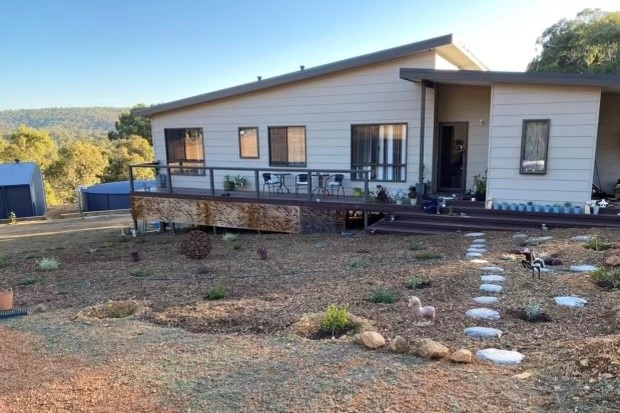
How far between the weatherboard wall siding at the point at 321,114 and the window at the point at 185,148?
0.70 feet

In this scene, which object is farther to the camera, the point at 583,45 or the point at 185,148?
the point at 583,45

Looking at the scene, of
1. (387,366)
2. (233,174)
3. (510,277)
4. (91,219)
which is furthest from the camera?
(91,219)

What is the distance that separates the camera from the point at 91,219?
22.6 metres

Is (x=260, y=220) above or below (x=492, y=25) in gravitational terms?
below

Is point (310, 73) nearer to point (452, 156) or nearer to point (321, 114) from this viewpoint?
point (321, 114)

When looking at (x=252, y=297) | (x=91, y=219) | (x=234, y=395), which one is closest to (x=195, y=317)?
(x=252, y=297)

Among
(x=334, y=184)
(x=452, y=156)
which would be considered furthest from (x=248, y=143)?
(x=452, y=156)

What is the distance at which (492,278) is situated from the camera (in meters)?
5.46

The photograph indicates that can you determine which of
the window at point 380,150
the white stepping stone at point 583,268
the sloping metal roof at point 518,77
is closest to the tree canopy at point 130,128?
the window at point 380,150

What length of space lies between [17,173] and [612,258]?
28.4 meters

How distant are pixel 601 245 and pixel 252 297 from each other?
5544mm

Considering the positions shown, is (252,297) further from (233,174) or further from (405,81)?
(233,174)

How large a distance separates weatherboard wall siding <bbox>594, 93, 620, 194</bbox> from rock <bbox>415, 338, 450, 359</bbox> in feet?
33.2

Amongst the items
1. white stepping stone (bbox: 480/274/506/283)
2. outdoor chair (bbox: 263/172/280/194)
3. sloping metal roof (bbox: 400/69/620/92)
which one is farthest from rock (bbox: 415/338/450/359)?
outdoor chair (bbox: 263/172/280/194)
